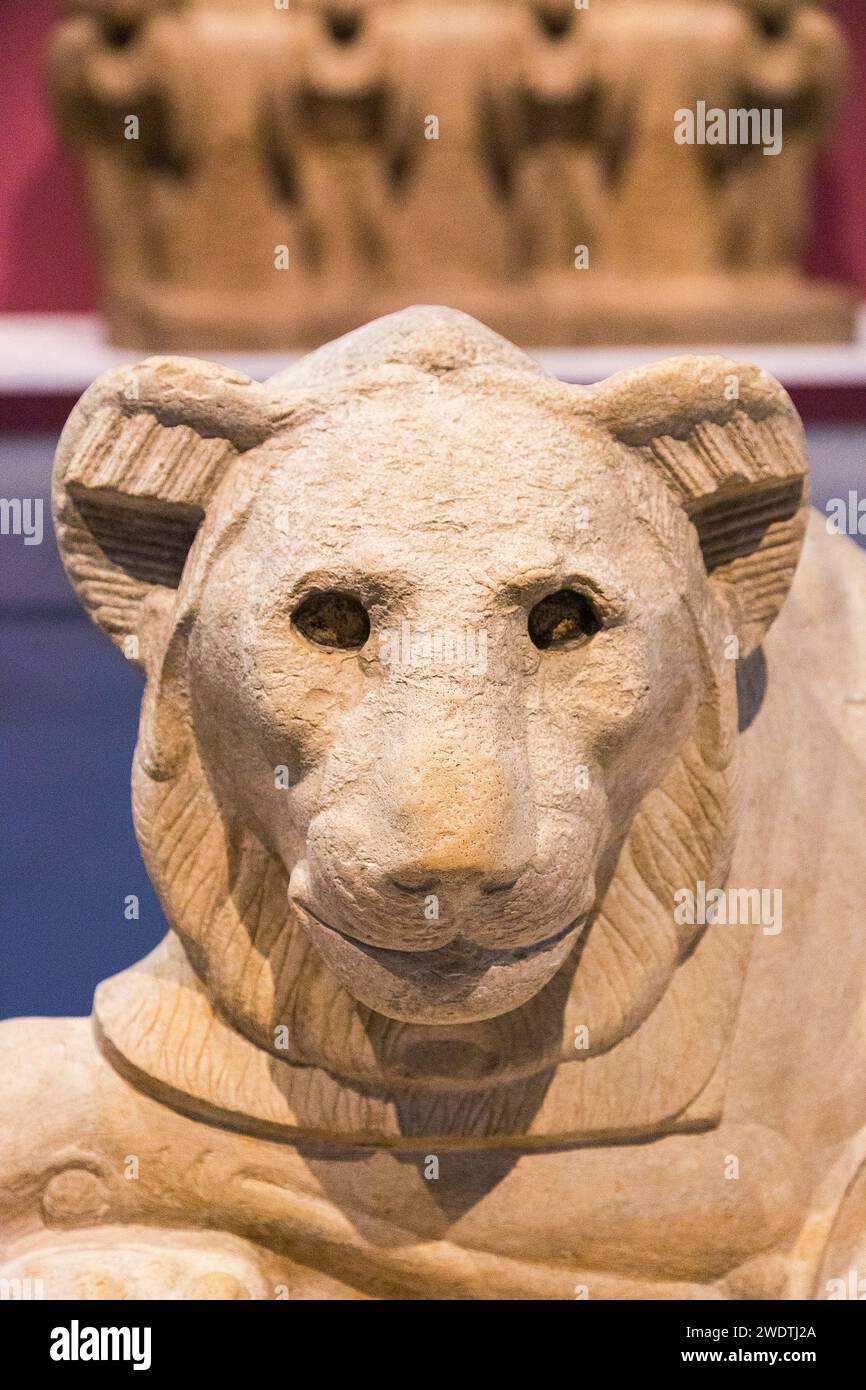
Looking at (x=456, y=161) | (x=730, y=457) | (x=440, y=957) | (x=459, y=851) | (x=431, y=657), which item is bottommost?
(x=440, y=957)

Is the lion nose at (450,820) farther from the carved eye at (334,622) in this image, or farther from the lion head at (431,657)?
the carved eye at (334,622)

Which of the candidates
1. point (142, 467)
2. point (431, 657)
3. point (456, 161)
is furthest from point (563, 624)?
point (456, 161)

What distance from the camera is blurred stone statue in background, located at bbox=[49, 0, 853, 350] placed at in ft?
15.3

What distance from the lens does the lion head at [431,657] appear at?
1625 mm

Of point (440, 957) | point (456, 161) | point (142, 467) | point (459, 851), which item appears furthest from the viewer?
point (456, 161)

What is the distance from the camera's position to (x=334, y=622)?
1698mm

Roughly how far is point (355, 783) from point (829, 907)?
2.44 ft

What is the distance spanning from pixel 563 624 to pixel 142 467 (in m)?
0.43

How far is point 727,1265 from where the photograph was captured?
2.02 m

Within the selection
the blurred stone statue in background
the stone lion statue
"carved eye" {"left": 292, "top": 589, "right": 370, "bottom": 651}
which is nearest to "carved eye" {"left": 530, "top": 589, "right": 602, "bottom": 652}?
the stone lion statue

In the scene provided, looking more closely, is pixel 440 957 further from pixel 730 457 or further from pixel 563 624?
pixel 730 457

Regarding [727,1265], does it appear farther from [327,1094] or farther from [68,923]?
[68,923]

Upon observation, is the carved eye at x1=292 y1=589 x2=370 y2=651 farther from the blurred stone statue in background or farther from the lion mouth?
the blurred stone statue in background

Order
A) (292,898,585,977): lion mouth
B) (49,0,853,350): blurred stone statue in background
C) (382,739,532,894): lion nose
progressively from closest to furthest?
(382,739,532,894): lion nose
(292,898,585,977): lion mouth
(49,0,853,350): blurred stone statue in background
